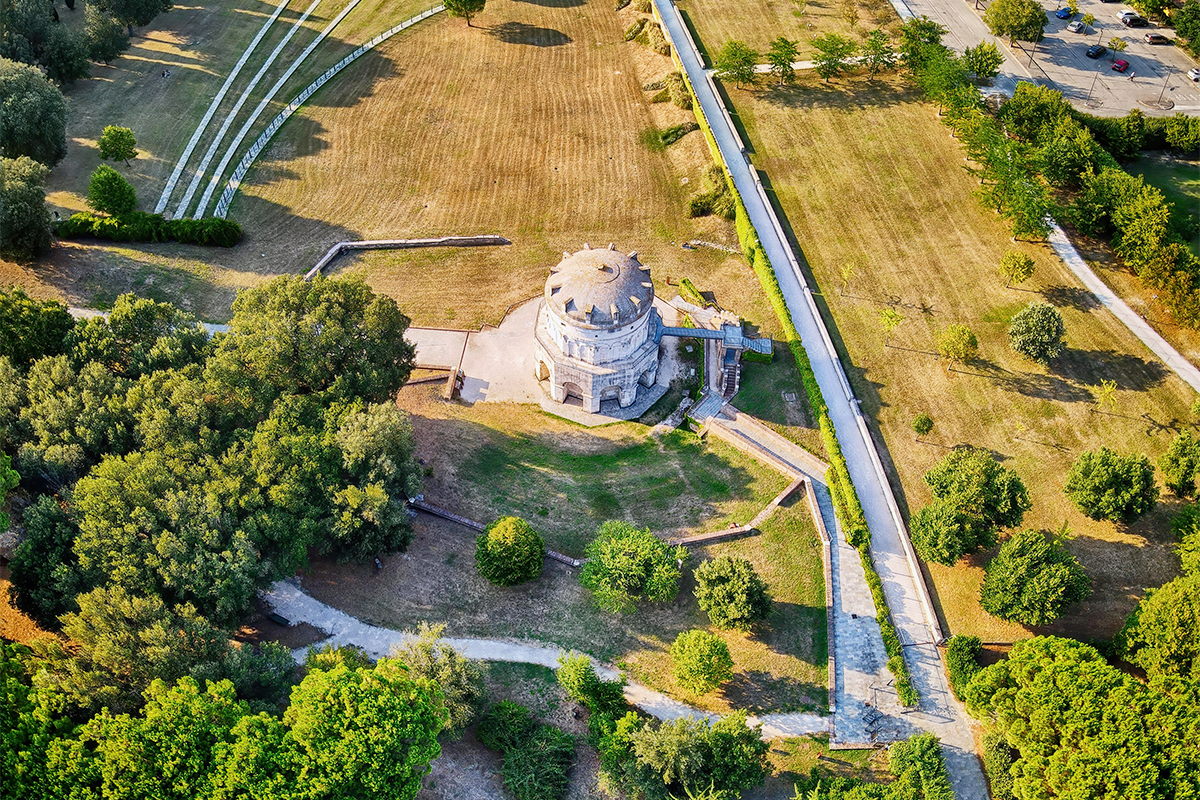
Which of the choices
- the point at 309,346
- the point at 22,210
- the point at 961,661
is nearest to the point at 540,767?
the point at 961,661

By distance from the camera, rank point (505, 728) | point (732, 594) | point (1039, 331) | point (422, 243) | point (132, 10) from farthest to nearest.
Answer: point (132, 10) < point (422, 243) < point (1039, 331) < point (732, 594) < point (505, 728)

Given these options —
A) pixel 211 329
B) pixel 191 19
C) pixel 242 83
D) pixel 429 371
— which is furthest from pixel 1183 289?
pixel 191 19

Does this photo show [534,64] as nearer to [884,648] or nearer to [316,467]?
[316,467]

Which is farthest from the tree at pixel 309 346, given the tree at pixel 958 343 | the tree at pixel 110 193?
the tree at pixel 958 343

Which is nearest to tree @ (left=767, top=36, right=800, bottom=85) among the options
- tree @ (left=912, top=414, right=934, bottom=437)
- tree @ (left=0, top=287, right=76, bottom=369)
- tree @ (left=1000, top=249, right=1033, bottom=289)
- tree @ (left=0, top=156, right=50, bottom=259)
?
tree @ (left=1000, top=249, right=1033, bottom=289)

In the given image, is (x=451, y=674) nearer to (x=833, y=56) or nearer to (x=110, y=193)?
(x=110, y=193)

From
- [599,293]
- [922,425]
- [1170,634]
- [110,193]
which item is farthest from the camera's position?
[110,193]

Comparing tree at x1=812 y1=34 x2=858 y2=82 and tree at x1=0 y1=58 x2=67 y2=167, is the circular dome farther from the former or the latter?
tree at x1=0 y1=58 x2=67 y2=167
